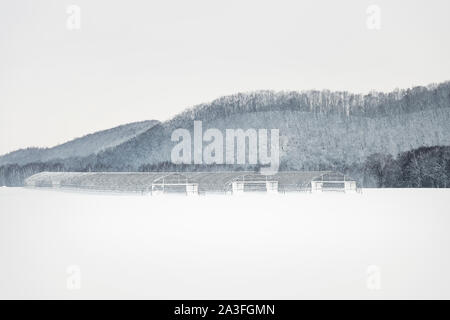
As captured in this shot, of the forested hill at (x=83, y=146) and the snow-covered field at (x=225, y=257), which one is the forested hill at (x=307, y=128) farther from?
the snow-covered field at (x=225, y=257)

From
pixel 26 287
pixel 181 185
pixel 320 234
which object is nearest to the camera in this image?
pixel 26 287

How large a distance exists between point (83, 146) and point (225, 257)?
85534 millimetres

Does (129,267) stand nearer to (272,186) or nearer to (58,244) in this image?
(58,244)

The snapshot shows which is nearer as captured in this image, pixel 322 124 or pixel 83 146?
pixel 83 146

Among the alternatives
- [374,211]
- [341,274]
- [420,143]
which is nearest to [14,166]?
[420,143]

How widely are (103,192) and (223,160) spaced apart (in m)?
33.3

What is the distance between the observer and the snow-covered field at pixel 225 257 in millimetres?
11266

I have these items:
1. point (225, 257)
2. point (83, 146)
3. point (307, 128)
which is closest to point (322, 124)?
point (307, 128)

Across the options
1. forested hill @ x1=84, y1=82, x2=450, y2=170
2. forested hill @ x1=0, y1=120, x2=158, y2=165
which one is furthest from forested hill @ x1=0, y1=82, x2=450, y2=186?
forested hill @ x1=0, y1=120, x2=158, y2=165

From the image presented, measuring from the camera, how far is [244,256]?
15.0 meters

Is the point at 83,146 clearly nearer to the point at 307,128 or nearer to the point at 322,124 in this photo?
the point at 307,128

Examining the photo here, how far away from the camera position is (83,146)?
3799 inches

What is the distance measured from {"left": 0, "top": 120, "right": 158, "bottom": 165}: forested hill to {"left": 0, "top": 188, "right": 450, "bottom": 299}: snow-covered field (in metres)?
68.6

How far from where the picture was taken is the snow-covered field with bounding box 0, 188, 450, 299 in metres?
11.3
